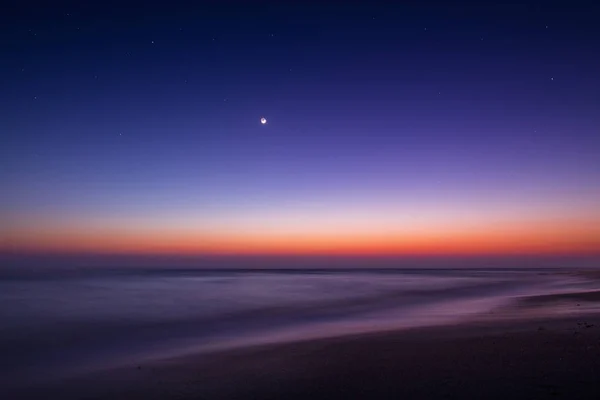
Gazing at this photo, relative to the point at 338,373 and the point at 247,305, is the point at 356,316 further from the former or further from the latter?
the point at 338,373

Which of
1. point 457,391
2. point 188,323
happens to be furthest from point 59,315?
point 457,391

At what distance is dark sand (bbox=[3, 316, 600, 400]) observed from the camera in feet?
28.8

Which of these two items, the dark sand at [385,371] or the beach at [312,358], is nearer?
the dark sand at [385,371]

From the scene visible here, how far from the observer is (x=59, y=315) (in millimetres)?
28312

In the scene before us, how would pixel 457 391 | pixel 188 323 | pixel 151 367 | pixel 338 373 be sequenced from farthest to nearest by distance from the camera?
pixel 188 323, pixel 151 367, pixel 338 373, pixel 457 391

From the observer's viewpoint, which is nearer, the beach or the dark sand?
the dark sand

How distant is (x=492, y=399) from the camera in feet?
26.4

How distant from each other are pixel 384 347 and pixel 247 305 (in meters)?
21.8

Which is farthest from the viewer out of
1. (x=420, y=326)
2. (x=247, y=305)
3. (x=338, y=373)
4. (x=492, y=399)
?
(x=247, y=305)

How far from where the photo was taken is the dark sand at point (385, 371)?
28.8 feet

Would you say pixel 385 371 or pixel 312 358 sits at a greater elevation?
pixel 385 371

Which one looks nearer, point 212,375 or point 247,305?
point 212,375

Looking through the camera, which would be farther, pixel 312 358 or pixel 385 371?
pixel 312 358

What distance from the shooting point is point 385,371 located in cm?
1035
